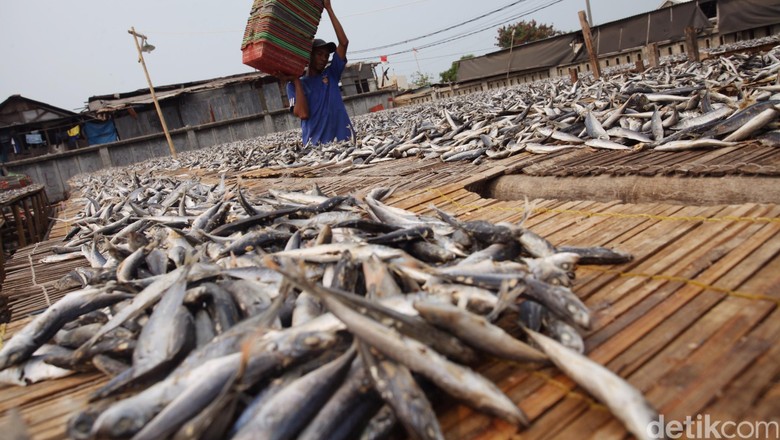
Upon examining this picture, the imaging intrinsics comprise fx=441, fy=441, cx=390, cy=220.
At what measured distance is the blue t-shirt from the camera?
11.5 m

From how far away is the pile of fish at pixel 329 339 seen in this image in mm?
1528

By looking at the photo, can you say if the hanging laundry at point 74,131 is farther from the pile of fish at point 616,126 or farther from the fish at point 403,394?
the fish at point 403,394

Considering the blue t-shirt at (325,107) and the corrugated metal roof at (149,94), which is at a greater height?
the corrugated metal roof at (149,94)

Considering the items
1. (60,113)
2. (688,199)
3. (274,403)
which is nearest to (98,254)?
(274,403)

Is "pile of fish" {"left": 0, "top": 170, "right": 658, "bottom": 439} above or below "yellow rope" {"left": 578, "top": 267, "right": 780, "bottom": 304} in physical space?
above

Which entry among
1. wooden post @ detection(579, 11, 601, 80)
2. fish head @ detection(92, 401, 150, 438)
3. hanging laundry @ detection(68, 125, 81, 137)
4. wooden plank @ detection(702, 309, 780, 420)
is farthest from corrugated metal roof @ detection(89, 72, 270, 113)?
wooden plank @ detection(702, 309, 780, 420)

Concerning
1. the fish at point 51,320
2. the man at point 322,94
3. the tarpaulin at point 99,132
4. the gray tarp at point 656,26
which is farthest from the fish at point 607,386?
the tarpaulin at point 99,132

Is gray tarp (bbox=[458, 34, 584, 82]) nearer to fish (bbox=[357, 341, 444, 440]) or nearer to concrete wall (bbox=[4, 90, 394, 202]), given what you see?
concrete wall (bbox=[4, 90, 394, 202])

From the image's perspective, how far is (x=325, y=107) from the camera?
12172 millimetres

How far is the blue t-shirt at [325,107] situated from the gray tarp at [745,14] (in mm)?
24823

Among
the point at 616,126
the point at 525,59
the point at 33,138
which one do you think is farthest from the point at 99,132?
the point at 616,126

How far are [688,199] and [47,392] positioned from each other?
447 centimetres

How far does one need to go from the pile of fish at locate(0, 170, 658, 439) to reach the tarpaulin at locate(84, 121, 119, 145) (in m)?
34.7

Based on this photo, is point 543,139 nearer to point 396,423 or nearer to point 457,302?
point 457,302
